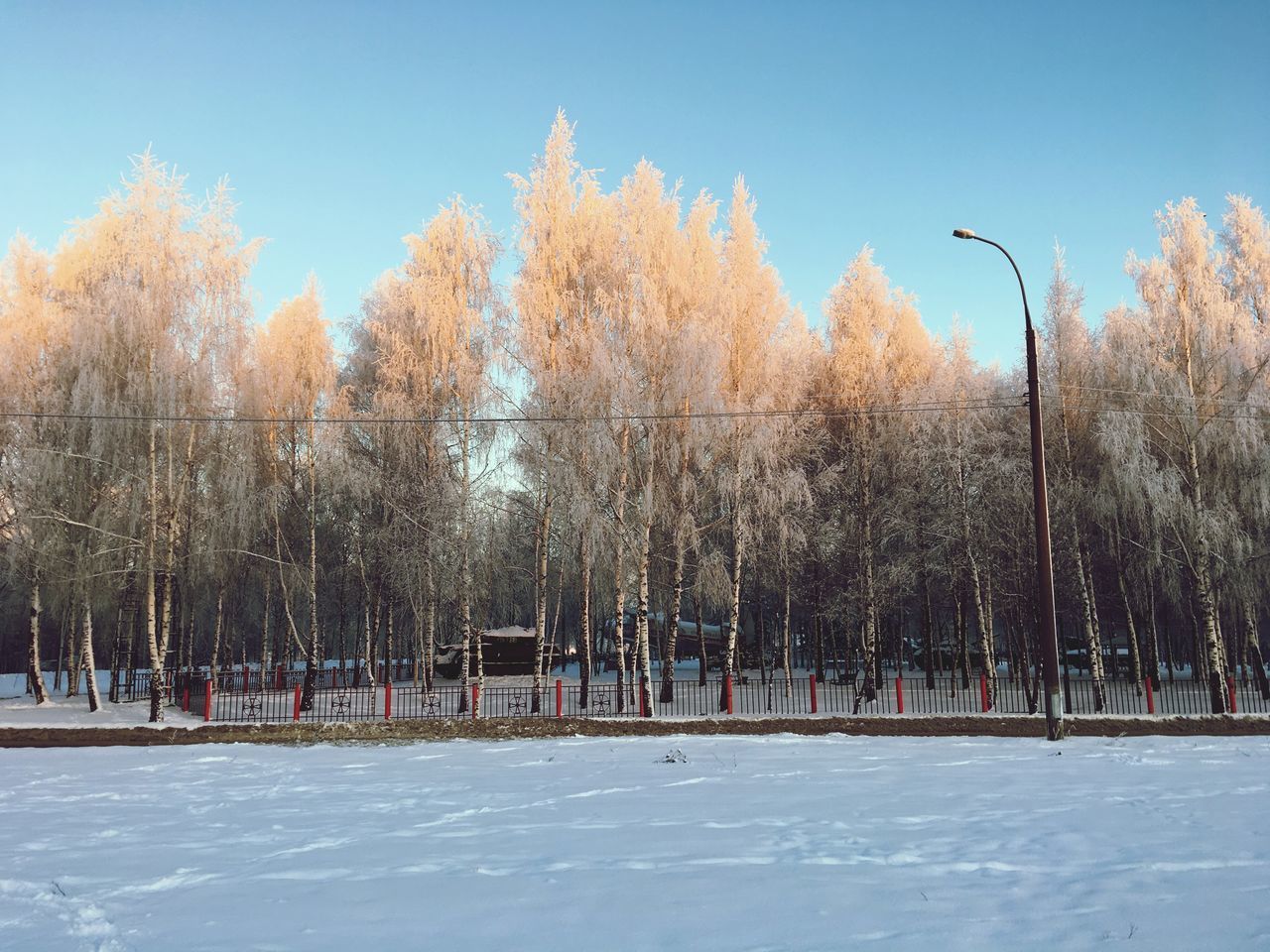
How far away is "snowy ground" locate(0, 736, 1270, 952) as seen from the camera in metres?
5.14

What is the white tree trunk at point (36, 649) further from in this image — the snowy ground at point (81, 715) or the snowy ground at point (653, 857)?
the snowy ground at point (653, 857)

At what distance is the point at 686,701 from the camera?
26.2 m

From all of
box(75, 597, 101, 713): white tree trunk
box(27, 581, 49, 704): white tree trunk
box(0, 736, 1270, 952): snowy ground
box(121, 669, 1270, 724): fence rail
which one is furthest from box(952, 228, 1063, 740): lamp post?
box(27, 581, 49, 704): white tree trunk

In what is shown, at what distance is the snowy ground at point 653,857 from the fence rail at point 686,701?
729cm

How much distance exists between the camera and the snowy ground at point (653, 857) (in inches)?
202

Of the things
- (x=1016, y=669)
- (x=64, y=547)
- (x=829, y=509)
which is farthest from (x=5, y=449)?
(x=1016, y=669)

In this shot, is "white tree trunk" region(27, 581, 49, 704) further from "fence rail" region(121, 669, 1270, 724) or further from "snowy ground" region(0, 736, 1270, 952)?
"snowy ground" region(0, 736, 1270, 952)

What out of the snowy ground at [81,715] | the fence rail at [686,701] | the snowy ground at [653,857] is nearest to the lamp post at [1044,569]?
the snowy ground at [653,857]

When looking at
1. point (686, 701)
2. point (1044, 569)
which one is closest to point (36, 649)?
point (686, 701)

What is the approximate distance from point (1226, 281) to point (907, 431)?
11.0 m

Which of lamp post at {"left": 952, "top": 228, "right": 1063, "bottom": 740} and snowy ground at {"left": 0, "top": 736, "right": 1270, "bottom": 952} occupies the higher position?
lamp post at {"left": 952, "top": 228, "right": 1063, "bottom": 740}

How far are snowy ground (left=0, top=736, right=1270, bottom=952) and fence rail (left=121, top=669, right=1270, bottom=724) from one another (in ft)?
23.9

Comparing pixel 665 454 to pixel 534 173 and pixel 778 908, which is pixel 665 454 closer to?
pixel 534 173

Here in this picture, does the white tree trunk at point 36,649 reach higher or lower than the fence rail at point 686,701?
higher
